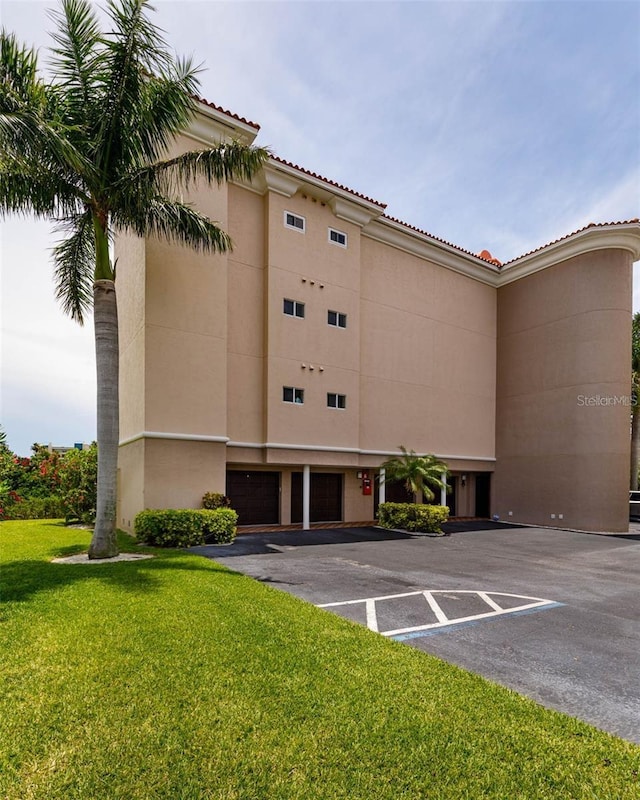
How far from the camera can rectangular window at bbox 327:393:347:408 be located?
1939 cm

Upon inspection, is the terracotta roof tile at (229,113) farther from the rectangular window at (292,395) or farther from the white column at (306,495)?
the white column at (306,495)

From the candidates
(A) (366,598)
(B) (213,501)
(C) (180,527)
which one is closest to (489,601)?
(A) (366,598)

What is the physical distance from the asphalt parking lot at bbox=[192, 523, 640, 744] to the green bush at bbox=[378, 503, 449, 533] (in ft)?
5.90

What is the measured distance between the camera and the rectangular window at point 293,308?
18.5 metres

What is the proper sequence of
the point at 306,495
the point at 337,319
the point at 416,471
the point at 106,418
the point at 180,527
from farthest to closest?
the point at 337,319, the point at 416,471, the point at 306,495, the point at 180,527, the point at 106,418

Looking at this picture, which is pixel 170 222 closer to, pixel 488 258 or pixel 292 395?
pixel 292 395

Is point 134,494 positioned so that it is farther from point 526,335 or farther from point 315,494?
point 526,335

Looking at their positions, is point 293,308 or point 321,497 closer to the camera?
point 293,308

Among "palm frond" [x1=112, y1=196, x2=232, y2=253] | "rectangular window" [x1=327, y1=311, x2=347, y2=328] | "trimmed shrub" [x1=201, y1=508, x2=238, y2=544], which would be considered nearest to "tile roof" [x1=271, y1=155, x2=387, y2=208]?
"rectangular window" [x1=327, y1=311, x2=347, y2=328]

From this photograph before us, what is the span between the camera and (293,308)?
18.7 metres

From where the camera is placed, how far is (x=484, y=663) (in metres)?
5.58

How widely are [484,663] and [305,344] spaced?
14446mm

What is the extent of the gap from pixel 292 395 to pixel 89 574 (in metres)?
10.6

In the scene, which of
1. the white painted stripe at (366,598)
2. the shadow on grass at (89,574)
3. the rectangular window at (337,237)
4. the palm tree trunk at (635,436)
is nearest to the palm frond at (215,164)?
the rectangular window at (337,237)
